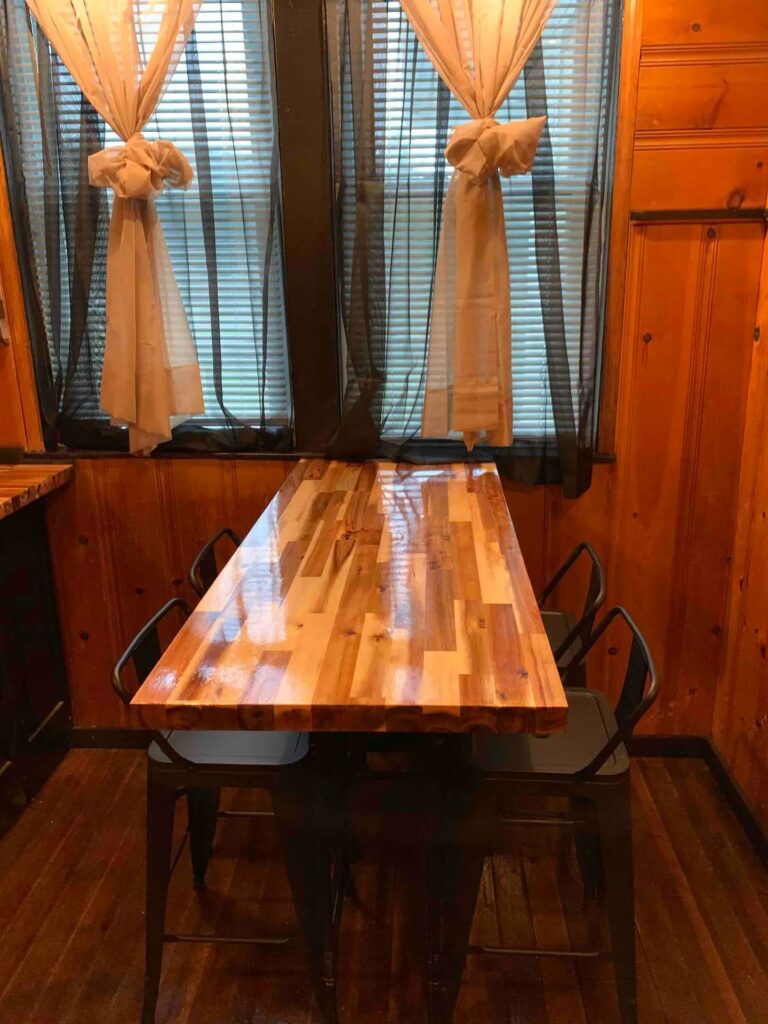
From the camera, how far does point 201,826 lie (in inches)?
74.1

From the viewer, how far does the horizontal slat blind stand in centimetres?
193

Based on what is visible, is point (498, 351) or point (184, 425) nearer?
point (498, 351)

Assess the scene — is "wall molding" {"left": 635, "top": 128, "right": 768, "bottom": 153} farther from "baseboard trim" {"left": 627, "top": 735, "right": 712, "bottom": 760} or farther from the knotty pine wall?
"baseboard trim" {"left": 627, "top": 735, "right": 712, "bottom": 760}

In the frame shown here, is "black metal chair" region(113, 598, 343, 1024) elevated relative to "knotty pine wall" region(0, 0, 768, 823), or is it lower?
lower

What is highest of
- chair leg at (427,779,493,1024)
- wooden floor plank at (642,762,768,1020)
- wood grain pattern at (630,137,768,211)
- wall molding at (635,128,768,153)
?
wall molding at (635,128,768,153)

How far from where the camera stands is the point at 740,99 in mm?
1948

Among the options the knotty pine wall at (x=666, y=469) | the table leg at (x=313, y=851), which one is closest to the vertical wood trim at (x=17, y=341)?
the knotty pine wall at (x=666, y=469)

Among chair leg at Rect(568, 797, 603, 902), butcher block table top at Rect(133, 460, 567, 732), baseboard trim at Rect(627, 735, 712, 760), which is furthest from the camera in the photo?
baseboard trim at Rect(627, 735, 712, 760)

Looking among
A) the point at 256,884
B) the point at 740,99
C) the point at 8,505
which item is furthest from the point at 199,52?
the point at 256,884

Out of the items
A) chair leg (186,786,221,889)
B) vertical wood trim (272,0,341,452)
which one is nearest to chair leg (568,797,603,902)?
chair leg (186,786,221,889)

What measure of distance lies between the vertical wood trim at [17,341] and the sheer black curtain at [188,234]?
0.09 ft

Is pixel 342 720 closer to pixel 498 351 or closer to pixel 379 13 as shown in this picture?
pixel 498 351

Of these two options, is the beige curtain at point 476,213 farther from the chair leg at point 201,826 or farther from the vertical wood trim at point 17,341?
the vertical wood trim at point 17,341

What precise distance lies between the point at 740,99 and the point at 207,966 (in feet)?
8.05
